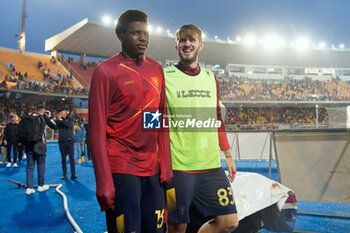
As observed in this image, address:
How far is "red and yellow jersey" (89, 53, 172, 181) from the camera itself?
62.3 inches

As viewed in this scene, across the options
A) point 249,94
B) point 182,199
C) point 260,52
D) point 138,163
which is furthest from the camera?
point 260,52

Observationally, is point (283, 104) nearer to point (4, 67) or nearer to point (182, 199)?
point (4, 67)

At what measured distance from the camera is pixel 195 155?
7.55ft

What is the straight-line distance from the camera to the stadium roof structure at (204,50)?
36.9m

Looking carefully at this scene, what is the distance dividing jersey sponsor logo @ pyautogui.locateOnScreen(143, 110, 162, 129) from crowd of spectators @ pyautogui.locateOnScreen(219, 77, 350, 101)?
37.0 meters

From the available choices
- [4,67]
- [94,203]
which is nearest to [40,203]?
[94,203]

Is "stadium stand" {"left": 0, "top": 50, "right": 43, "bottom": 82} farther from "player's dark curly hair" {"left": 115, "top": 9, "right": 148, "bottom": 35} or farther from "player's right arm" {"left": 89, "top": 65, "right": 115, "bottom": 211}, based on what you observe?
"player's right arm" {"left": 89, "top": 65, "right": 115, "bottom": 211}

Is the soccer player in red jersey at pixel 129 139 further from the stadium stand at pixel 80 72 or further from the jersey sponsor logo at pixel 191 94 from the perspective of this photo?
the stadium stand at pixel 80 72

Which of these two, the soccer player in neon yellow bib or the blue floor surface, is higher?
the soccer player in neon yellow bib

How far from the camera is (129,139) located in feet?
5.49

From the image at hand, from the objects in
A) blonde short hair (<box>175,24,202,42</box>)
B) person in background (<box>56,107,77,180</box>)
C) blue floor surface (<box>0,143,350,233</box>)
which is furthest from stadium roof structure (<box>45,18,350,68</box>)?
blonde short hair (<box>175,24,202,42</box>)

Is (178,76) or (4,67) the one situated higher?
(4,67)

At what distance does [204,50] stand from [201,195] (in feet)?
136

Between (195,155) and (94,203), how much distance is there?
3.97 metres
